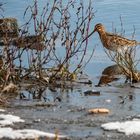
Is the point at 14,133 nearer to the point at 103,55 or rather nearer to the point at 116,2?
the point at 103,55

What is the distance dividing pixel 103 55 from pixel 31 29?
1868mm

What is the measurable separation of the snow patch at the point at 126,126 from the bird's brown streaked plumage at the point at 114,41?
4.12 meters

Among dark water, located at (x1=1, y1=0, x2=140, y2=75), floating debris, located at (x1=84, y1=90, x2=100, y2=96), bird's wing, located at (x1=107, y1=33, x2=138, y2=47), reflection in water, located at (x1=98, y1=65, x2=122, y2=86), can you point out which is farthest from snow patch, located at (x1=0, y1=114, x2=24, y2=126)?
bird's wing, located at (x1=107, y1=33, x2=138, y2=47)

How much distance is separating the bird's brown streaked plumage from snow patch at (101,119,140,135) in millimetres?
4115

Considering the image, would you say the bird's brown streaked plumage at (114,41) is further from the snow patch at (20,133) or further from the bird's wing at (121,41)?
the snow patch at (20,133)

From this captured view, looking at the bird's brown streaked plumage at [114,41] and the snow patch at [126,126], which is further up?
the bird's brown streaked plumage at [114,41]

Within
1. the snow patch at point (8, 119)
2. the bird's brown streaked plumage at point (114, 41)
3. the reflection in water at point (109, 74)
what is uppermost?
the bird's brown streaked plumage at point (114, 41)

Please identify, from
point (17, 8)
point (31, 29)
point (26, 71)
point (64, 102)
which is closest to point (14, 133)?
point (64, 102)

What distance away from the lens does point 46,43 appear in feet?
30.7

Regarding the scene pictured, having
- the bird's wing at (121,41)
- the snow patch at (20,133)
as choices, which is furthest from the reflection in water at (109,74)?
the snow patch at (20,133)

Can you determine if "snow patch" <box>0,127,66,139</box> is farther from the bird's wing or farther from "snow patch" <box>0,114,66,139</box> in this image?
the bird's wing

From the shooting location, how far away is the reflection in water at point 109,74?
31.3ft

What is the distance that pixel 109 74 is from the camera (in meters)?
10.0

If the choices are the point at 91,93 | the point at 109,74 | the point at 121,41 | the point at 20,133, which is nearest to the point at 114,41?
the point at 121,41
